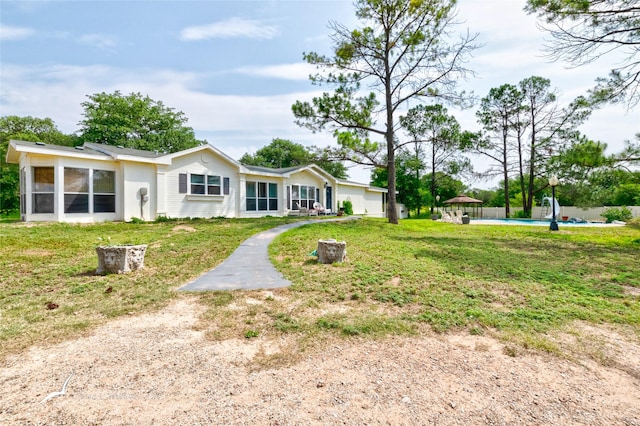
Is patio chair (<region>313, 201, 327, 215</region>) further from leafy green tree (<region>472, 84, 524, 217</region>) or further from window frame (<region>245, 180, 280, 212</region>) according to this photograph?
leafy green tree (<region>472, 84, 524, 217</region>)

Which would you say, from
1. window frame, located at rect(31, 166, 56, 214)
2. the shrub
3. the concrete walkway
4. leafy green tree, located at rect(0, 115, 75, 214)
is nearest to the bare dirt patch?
the concrete walkway

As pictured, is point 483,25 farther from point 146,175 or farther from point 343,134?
point 146,175

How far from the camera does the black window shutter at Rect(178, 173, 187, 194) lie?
605 inches

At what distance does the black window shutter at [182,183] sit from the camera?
1536 centimetres

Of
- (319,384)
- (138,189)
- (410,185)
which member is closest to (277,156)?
(410,185)

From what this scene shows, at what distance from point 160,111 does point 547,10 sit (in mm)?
35803

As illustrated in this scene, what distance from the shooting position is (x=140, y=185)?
1396cm

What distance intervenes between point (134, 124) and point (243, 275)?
33159mm

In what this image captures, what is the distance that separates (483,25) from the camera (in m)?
12.3

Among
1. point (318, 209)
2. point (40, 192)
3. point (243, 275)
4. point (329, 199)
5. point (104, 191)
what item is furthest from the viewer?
point (329, 199)

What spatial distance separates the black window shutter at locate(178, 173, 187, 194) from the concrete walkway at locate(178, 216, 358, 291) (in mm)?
9122

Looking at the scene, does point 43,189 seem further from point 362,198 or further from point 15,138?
point 15,138

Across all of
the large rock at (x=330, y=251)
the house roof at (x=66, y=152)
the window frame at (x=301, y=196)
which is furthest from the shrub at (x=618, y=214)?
the house roof at (x=66, y=152)

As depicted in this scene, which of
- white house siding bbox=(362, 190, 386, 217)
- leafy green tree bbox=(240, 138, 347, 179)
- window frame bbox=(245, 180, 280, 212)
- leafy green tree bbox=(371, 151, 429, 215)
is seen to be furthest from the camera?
leafy green tree bbox=(240, 138, 347, 179)
